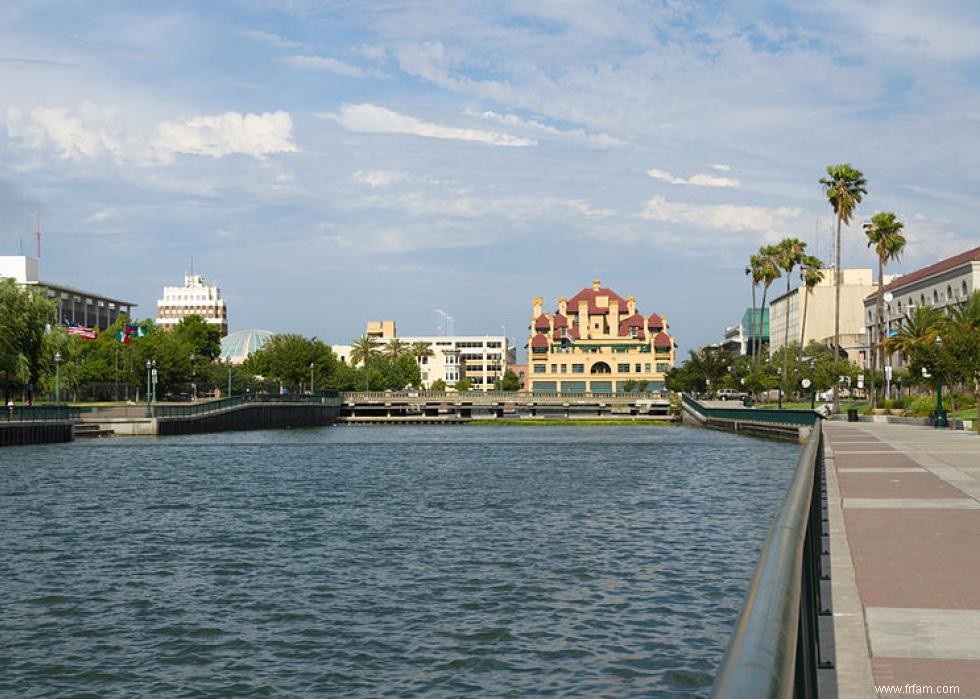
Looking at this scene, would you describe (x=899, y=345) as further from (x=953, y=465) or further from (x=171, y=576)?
(x=171, y=576)

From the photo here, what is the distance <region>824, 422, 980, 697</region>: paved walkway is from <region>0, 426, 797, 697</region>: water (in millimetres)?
2692

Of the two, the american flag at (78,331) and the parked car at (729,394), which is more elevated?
the american flag at (78,331)

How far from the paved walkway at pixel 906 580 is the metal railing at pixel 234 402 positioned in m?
77.1

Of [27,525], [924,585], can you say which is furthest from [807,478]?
[27,525]

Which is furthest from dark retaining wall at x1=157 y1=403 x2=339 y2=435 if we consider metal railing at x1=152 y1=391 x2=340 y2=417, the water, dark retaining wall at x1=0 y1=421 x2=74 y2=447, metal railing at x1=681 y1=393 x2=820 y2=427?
the water

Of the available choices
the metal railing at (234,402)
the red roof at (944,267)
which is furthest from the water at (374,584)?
the red roof at (944,267)

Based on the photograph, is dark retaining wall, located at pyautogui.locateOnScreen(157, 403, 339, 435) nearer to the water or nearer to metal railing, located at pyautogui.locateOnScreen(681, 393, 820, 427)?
metal railing, located at pyautogui.locateOnScreen(681, 393, 820, 427)

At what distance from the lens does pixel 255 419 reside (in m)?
118

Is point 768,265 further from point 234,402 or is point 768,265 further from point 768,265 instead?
point 234,402

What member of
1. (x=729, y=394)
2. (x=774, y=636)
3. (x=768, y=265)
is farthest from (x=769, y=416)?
(x=729, y=394)

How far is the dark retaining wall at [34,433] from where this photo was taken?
75.0 meters

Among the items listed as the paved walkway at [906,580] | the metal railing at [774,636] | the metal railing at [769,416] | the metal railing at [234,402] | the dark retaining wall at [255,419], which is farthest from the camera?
the dark retaining wall at [255,419]

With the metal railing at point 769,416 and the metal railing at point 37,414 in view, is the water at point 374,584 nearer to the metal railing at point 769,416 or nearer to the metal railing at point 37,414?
the metal railing at point 769,416

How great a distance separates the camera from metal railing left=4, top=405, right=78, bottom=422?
76312mm
